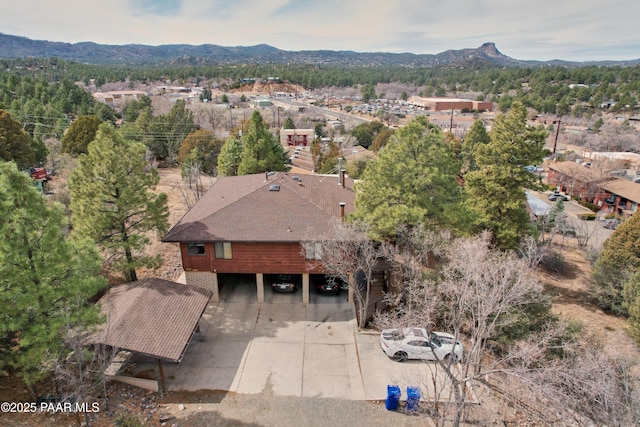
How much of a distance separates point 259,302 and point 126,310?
25.5 ft

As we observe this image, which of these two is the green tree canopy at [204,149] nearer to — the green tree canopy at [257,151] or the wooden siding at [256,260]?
the green tree canopy at [257,151]

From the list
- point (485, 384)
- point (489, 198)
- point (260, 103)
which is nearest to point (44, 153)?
point (489, 198)

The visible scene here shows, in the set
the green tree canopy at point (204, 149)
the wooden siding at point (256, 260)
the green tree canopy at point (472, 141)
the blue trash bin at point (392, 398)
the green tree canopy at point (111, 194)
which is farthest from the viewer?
the green tree canopy at point (472, 141)

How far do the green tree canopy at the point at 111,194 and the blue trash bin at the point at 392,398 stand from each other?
45.6 feet

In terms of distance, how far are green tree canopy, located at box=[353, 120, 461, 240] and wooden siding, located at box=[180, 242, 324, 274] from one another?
4.02 m

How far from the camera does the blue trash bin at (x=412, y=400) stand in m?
15.2

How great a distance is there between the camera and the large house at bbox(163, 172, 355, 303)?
2138 cm

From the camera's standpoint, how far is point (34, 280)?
13281 mm

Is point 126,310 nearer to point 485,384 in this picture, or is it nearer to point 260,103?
point 485,384

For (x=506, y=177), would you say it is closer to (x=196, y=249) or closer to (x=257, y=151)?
(x=196, y=249)

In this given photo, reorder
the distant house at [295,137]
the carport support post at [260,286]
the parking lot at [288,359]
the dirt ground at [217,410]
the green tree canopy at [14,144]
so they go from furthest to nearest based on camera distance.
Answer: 1. the distant house at [295,137]
2. the green tree canopy at [14,144]
3. the carport support post at [260,286]
4. the parking lot at [288,359]
5. the dirt ground at [217,410]

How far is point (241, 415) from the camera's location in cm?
1486

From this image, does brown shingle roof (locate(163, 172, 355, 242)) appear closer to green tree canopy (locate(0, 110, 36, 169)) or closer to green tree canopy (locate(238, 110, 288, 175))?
green tree canopy (locate(238, 110, 288, 175))

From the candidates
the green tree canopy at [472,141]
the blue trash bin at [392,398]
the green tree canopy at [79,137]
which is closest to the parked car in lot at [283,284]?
the blue trash bin at [392,398]
